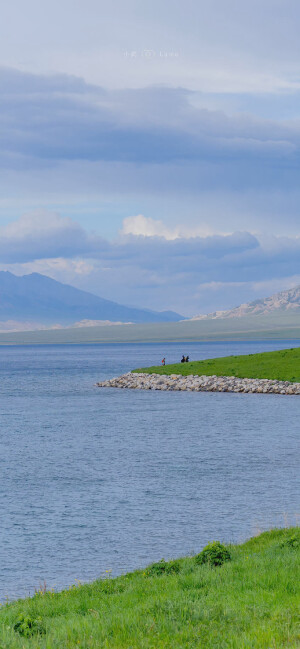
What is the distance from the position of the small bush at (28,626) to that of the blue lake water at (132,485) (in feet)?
22.2

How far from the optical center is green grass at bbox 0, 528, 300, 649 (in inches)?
400

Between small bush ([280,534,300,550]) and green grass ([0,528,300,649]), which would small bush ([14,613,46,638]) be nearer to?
green grass ([0,528,300,649])

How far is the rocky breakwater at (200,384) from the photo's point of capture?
78.6m

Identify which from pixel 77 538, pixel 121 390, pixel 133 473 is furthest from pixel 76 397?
pixel 77 538

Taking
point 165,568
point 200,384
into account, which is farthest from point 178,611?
point 200,384

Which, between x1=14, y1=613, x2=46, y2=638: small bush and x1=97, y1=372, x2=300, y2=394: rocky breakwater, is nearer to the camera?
x1=14, y1=613, x2=46, y2=638: small bush

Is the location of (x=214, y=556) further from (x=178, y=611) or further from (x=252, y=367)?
(x=252, y=367)

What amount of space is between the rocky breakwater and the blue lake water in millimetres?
13519

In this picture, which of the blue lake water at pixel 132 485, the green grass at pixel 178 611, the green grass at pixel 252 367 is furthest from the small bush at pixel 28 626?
the green grass at pixel 252 367

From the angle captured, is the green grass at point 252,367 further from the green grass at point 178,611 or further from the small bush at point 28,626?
the small bush at point 28,626

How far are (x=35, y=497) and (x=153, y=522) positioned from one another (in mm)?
6753

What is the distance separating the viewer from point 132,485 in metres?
31.2

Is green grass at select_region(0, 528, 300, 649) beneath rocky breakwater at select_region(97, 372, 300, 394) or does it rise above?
Result: beneath

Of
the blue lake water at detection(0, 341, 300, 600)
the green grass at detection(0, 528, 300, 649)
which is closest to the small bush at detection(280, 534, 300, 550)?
the green grass at detection(0, 528, 300, 649)
